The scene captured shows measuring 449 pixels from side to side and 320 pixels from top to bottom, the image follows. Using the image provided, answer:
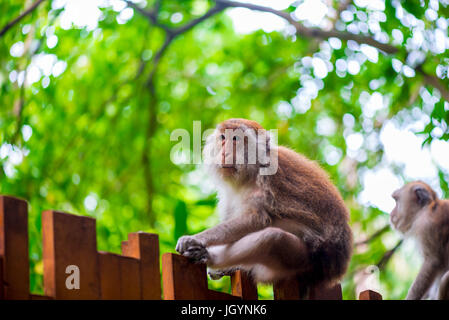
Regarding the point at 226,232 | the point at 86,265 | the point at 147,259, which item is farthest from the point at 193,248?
the point at 86,265

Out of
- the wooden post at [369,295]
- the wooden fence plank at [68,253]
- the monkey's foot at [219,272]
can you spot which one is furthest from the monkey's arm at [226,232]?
the wooden fence plank at [68,253]

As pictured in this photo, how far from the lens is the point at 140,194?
Result: 29.0 ft

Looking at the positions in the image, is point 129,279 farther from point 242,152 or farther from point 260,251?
point 242,152

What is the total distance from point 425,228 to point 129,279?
2.64 metres

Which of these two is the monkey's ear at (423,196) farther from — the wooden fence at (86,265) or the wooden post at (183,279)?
the wooden post at (183,279)

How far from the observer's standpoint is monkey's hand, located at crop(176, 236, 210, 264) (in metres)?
3.04

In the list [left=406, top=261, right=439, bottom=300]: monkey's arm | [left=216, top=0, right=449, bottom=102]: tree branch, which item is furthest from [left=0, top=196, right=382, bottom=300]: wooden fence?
[left=216, top=0, right=449, bottom=102]: tree branch

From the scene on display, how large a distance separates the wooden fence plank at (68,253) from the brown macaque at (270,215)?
42.1 inches

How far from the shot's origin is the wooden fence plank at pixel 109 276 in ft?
7.37

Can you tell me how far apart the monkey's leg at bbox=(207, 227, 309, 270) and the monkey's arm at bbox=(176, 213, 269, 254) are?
6 centimetres

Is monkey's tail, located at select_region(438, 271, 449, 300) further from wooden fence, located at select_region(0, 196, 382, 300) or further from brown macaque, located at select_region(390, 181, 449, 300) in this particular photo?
wooden fence, located at select_region(0, 196, 382, 300)

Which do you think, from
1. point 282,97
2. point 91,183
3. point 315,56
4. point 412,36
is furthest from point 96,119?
point 412,36

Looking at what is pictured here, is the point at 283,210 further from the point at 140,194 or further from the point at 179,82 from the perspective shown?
the point at 179,82

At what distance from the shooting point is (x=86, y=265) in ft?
7.10
